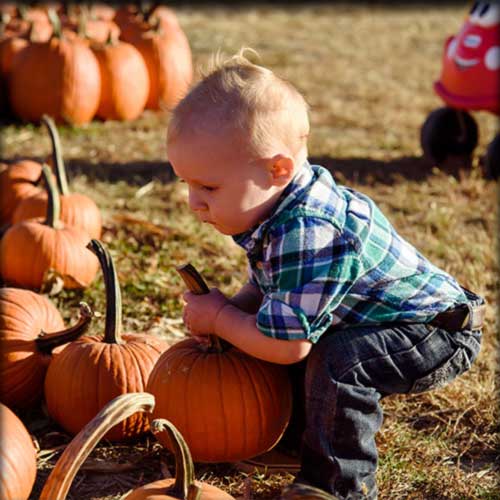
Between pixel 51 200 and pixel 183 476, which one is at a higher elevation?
pixel 51 200

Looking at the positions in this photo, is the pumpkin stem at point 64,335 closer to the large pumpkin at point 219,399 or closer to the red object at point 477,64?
the large pumpkin at point 219,399

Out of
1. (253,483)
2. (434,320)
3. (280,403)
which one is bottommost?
(253,483)

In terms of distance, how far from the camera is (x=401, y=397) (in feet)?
12.8

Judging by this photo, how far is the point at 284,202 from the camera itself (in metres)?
2.97

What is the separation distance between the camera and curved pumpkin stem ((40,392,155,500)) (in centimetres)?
238

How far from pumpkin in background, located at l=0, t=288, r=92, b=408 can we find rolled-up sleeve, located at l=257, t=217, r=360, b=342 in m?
0.96

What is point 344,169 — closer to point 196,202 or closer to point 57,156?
point 57,156

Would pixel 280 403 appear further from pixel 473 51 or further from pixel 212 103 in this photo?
pixel 473 51

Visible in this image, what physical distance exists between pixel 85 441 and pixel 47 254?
239cm

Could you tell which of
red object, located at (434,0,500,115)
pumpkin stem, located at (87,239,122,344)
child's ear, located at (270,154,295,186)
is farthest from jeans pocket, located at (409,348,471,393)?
red object, located at (434,0,500,115)

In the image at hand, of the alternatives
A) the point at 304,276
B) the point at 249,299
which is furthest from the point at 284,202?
the point at 249,299

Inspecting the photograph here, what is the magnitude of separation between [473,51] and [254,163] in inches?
172

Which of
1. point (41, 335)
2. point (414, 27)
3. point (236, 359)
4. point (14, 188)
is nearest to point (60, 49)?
point (14, 188)

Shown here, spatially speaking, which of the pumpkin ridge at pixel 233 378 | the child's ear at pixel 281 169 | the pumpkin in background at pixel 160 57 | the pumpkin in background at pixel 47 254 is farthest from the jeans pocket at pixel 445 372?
the pumpkin in background at pixel 160 57
